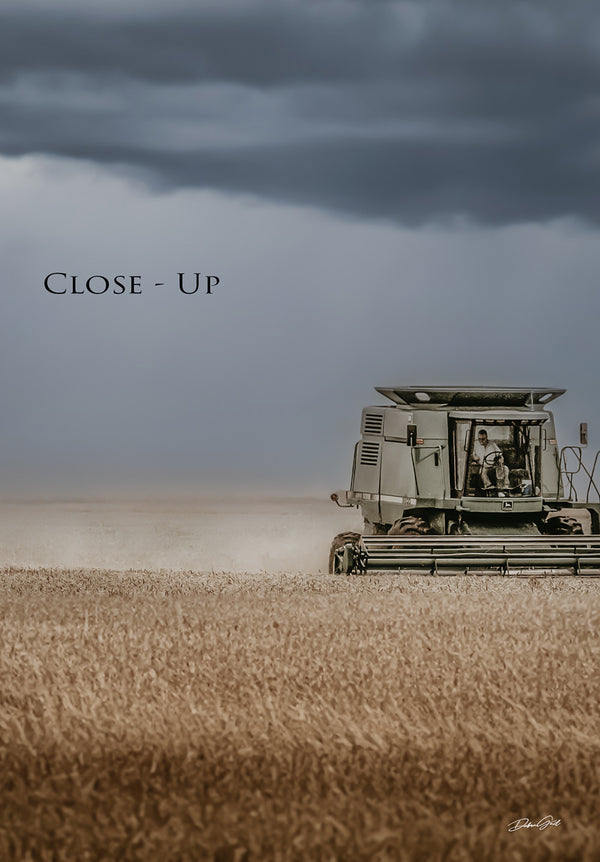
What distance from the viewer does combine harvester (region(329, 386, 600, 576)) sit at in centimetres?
1652

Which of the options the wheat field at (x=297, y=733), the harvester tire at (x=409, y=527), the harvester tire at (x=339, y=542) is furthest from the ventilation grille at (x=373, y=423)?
the wheat field at (x=297, y=733)

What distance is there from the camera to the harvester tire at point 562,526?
687 inches

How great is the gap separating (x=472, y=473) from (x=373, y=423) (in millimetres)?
1761

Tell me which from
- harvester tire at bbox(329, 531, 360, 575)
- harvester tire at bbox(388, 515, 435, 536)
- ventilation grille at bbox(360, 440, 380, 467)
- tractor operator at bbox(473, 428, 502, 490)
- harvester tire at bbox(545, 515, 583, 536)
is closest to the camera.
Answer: harvester tire at bbox(329, 531, 360, 575)

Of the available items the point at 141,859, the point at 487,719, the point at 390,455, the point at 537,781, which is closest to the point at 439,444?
the point at 390,455

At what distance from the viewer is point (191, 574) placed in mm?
16250

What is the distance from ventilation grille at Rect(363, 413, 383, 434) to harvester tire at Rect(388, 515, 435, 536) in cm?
141

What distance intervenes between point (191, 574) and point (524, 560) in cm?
423

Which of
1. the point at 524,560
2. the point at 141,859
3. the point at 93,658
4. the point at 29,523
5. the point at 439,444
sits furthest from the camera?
the point at 29,523

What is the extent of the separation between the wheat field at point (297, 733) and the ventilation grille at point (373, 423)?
6.59 metres

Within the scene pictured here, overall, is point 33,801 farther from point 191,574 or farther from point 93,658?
point 191,574

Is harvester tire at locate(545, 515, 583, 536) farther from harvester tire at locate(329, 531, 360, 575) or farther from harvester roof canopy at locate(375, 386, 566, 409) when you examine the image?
harvester tire at locate(329, 531, 360, 575)

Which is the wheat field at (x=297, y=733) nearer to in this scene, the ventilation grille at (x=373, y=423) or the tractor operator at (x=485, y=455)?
the tractor operator at (x=485, y=455)

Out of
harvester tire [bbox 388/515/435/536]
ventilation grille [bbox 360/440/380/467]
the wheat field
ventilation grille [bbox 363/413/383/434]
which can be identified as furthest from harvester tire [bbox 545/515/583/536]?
the wheat field
